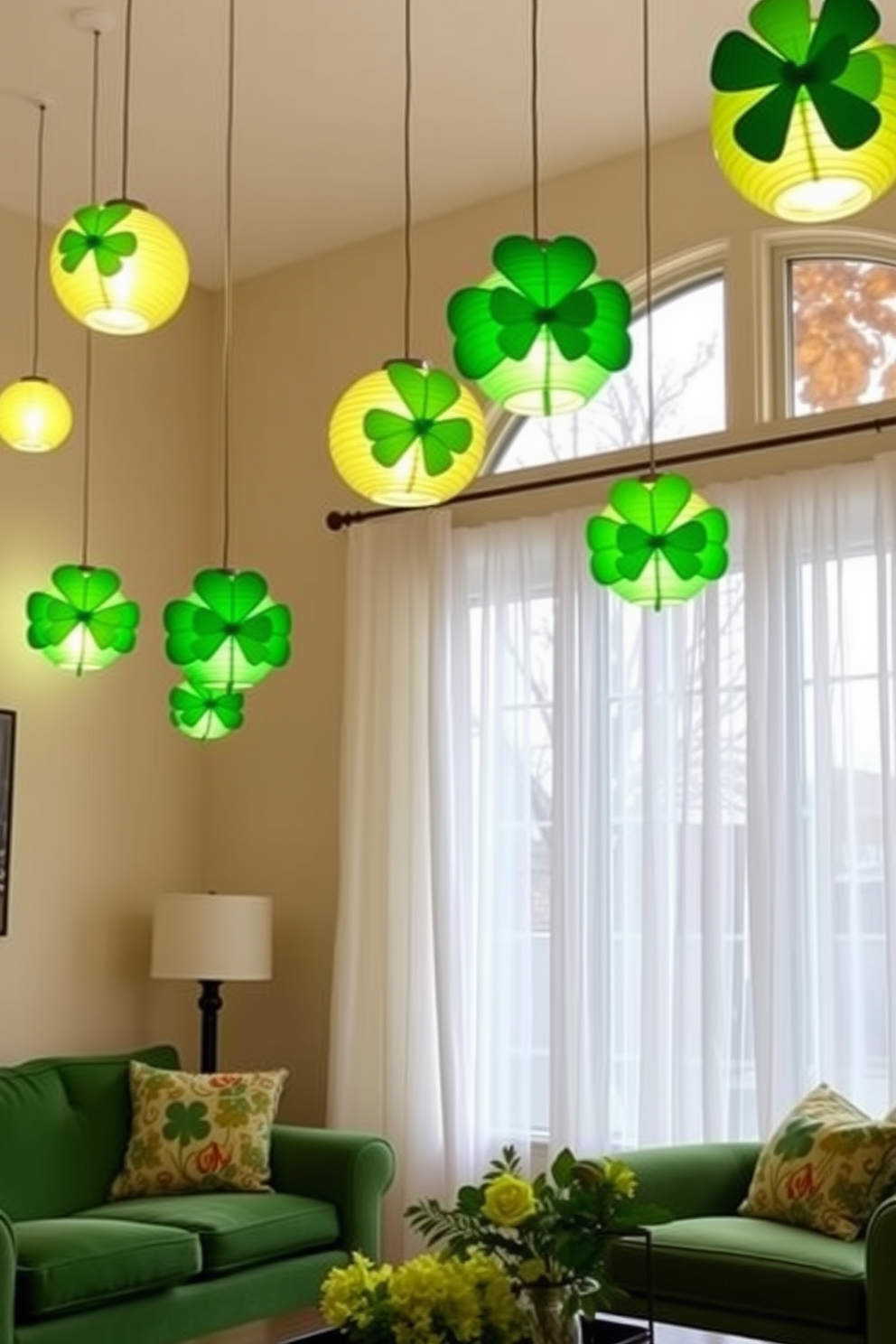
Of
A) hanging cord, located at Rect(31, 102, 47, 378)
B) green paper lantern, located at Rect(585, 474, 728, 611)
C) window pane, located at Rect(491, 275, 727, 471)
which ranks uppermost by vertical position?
hanging cord, located at Rect(31, 102, 47, 378)

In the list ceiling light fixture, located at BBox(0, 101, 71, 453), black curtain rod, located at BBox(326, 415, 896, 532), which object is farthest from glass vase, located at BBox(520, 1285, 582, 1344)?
ceiling light fixture, located at BBox(0, 101, 71, 453)

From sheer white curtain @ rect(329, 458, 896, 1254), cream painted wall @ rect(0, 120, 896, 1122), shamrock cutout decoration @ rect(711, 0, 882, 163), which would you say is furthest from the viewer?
cream painted wall @ rect(0, 120, 896, 1122)

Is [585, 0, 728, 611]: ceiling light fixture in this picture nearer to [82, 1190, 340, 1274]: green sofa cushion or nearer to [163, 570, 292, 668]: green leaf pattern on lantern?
[163, 570, 292, 668]: green leaf pattern on lantern

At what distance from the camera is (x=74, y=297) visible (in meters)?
3.31

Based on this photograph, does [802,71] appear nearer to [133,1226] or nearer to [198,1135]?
[133,1226]

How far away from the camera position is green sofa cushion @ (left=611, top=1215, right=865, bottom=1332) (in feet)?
12.8

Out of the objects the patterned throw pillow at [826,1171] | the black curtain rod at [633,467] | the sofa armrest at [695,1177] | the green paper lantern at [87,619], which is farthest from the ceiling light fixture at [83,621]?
the patterned throw pillow at [826,1171]

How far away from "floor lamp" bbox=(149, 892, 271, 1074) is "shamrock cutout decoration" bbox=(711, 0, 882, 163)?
374 cm

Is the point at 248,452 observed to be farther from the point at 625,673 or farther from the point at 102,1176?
the point at 102,1176

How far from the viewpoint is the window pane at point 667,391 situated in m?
5.47

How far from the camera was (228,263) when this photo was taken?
6.43 m

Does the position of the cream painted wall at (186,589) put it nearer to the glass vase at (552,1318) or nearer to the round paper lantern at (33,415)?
the round paper lantern at (33,415)

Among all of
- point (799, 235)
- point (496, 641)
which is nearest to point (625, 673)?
point (496, 641)

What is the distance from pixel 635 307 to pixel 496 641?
45.9 inches
